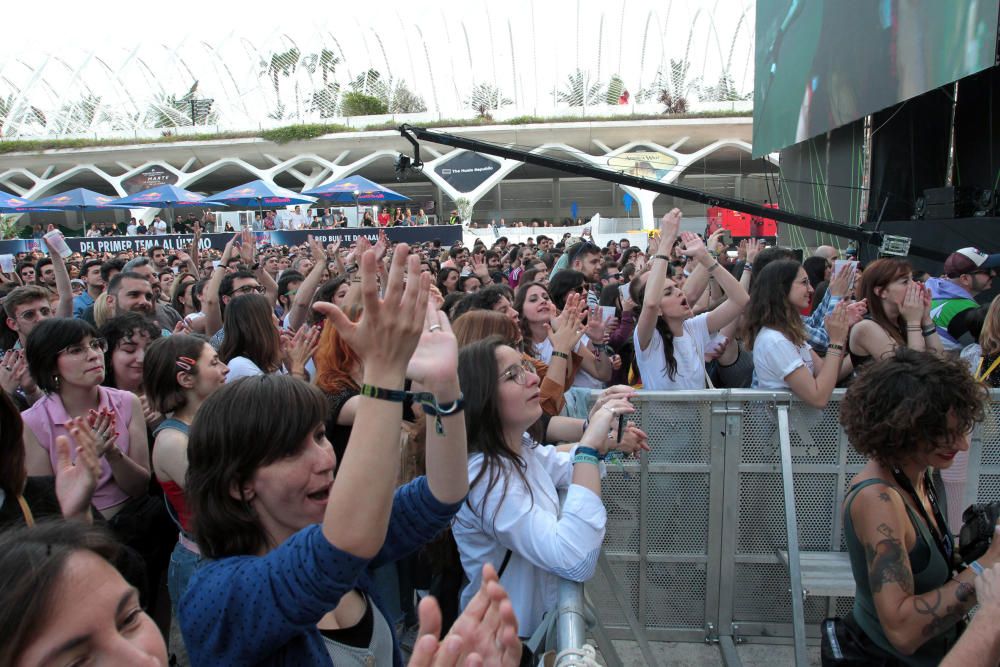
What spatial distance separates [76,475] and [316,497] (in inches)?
41.8

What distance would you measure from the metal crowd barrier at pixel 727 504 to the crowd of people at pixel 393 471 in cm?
24

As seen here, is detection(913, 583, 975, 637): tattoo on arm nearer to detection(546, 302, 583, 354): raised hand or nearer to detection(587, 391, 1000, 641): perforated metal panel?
detection(587, 391, 1000, 641): perforated metal panel

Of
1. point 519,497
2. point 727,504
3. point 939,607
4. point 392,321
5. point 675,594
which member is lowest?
point 675,594

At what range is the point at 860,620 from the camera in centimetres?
219

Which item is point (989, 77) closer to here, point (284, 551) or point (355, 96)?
point (284, 551)

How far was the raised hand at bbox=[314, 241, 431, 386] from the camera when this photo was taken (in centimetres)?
133

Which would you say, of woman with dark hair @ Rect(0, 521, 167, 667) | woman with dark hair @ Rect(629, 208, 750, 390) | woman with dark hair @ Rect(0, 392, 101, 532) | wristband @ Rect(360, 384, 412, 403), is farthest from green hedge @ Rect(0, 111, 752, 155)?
woman with dark hair @ Rect(0, 521, 167, 667)

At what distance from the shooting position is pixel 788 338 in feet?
12.8

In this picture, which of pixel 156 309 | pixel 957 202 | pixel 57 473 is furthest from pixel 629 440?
pixel 957 202

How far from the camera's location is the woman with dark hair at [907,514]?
198cm

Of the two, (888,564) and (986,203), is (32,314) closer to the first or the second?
(888,564)

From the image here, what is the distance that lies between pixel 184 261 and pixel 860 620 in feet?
38.3

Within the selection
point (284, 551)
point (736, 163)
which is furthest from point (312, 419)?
point (736, 163)

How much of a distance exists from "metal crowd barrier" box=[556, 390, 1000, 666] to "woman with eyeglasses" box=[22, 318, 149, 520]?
2184mm
